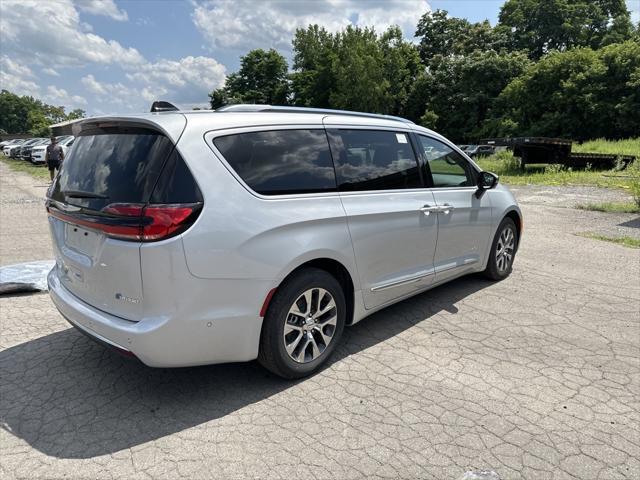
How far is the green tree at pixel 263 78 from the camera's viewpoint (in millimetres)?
85688

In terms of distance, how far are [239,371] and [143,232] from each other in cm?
140

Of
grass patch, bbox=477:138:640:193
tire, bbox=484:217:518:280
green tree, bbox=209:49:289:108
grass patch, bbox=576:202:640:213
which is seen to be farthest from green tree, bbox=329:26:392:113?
tire, bbox=484:217:518:280

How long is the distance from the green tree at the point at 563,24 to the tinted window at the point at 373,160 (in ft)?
241

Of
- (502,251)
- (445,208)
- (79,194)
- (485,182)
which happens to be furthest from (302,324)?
(502,251)

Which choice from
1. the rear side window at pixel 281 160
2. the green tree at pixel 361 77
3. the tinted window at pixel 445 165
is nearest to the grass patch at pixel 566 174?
the tinted window at pixel 445 165

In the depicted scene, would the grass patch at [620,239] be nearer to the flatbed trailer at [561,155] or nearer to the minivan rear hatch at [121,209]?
the minivan rear hatch at [121,209]

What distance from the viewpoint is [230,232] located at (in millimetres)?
2895

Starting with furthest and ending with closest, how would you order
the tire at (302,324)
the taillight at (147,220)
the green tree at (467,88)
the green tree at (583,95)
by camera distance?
the green tree at (467,88)
the green tree at (583,95)
the tire at (302,324)
the taillight at (147,220)

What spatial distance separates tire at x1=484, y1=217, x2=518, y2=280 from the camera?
5.49m

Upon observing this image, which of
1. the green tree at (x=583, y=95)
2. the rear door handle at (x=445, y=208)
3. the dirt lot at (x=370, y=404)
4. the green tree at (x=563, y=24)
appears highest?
the green tree at (x=563, y=24)

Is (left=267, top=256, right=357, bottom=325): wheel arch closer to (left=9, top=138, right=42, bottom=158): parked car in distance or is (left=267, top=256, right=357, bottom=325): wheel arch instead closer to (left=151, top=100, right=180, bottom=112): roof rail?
(left=151, top=100, right=180, bottom=112): roof rail

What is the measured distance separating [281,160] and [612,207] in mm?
10315

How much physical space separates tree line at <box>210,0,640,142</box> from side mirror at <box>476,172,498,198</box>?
39.0 m

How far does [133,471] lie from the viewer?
8.24 ft
